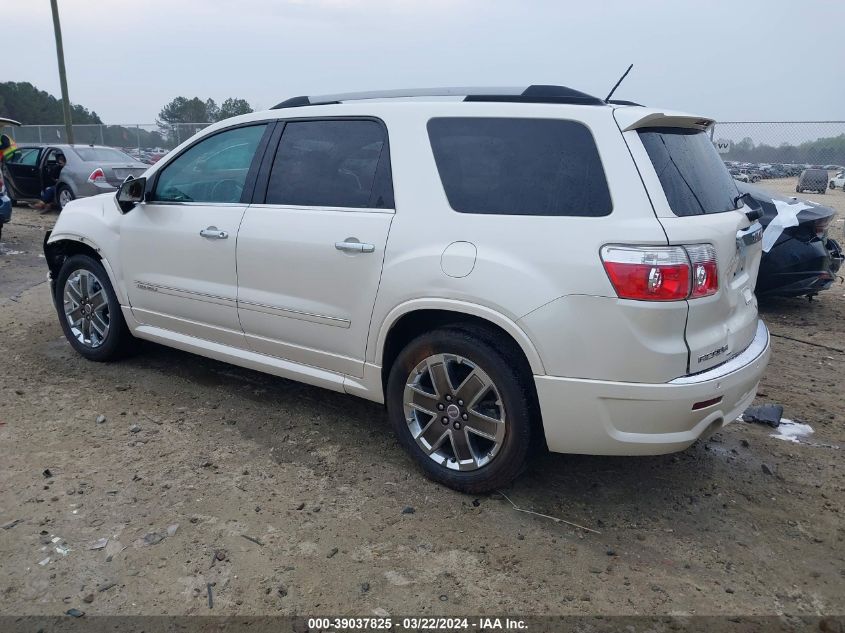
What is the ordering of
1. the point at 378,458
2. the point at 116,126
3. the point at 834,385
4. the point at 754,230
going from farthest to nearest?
1. the point at 116,126
2. the point at 834,385
3. the point at 378,458
4. the point at 754,230

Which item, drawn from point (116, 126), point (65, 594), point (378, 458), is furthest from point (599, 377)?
point (116, 126)

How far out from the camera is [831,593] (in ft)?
8.43

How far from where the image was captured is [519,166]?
2.98m

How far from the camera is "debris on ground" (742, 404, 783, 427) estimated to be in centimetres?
410

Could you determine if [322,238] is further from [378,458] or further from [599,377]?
[599,377]

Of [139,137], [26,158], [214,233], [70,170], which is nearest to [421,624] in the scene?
[214,233]

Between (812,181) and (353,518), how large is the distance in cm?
2766

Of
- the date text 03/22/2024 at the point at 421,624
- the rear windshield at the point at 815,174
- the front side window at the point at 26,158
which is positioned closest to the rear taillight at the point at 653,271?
the date text 03/22/2024 at the point at 421,624

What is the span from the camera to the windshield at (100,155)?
13.3 m

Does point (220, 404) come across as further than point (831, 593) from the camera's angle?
Yes

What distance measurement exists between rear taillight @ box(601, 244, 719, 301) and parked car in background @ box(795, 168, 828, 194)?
80.3ft

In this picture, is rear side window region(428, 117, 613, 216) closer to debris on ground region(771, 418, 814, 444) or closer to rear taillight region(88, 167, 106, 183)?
debris on ground region(771, 418, 814, 444)

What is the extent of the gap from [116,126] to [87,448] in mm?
24584

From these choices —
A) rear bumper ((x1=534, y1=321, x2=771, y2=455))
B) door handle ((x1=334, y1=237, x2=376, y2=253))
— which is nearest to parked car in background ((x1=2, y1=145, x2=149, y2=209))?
door handle ((x1=334, y1=237, x2=376, y2=253))
